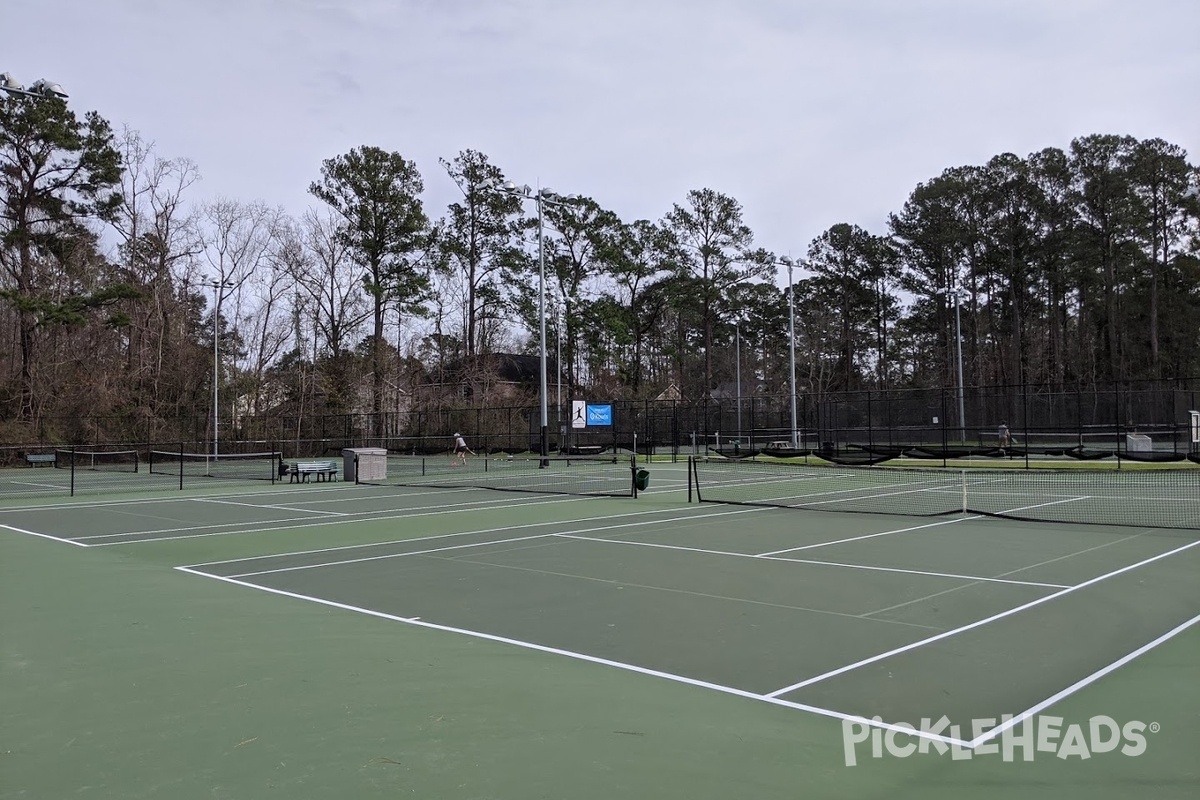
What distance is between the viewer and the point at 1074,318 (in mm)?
65000

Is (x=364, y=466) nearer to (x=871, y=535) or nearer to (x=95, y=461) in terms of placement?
(x=871, y=535)

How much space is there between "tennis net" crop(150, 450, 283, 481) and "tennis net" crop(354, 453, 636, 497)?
2.97 m

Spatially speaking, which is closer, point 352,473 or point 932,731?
point 932,731

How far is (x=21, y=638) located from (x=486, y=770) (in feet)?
15.2

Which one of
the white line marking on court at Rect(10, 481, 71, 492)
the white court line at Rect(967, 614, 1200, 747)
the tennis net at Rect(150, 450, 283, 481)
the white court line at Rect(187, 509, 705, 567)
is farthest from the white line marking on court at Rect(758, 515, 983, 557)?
the white line marking on court at Rect(10, 481, 71, 492)

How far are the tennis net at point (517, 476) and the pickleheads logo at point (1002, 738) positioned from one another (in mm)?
13914

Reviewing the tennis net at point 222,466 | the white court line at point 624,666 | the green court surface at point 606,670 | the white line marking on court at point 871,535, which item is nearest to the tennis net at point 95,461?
the tennis net at point 222,466

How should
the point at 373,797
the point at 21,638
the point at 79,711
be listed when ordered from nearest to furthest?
the point at 373,797 → the point at 79,711 → the point at 21,638

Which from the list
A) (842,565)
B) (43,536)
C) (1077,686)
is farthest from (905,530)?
(43,536)

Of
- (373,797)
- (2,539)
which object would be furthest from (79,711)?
(2,539)

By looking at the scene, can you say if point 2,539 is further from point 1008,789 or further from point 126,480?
point 126,480

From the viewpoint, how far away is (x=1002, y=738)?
421 centimetres

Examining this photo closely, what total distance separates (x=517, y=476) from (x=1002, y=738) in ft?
75.7

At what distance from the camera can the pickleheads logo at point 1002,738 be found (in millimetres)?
4020
